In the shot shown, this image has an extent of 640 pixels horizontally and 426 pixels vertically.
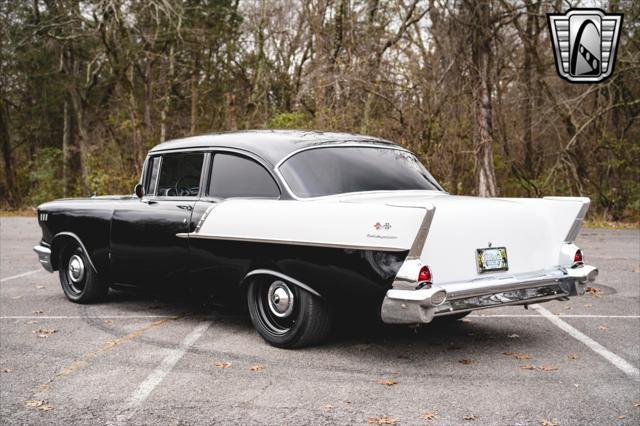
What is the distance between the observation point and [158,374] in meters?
5.25

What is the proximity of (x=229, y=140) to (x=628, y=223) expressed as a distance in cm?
1726

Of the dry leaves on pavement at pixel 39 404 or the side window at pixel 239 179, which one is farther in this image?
the side window at pixel 239 179

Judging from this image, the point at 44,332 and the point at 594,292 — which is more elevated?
the point at 44,332

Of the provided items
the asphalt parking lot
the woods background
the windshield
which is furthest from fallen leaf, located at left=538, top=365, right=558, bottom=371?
the woods background

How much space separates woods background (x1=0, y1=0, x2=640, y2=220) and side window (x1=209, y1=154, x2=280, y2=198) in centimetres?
1161

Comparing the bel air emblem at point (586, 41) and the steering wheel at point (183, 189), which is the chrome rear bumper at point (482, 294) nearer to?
the steering wheel at point (183, 189)

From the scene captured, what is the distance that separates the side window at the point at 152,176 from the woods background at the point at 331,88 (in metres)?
10.8

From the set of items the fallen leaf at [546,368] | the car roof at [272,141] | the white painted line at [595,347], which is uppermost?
the car roof at [272,141]

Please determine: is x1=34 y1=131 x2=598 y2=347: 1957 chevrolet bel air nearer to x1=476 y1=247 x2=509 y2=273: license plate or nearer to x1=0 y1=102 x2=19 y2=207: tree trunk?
x1=476 y1=247 x2=509 y2=273: license plate

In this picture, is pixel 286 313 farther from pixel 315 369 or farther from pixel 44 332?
pixel 44 332

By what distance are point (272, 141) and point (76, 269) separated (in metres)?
3.10

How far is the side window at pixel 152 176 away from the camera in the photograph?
757 cm

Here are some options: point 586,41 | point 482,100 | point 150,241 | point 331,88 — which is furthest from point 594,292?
point 331,88

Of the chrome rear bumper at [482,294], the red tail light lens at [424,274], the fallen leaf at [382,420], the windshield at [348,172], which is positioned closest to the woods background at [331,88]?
the windshield at [348,172]
